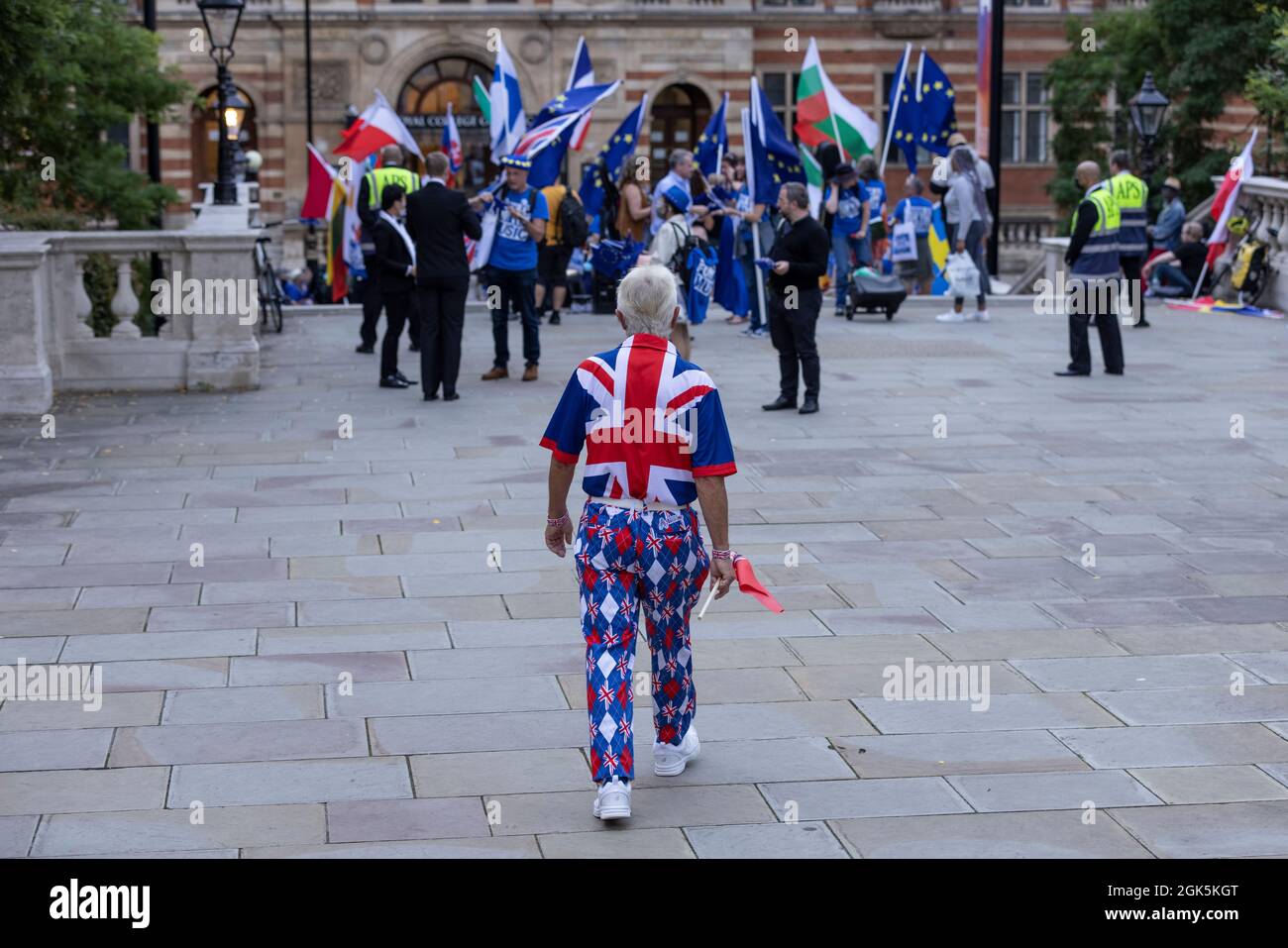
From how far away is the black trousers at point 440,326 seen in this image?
1434 cm

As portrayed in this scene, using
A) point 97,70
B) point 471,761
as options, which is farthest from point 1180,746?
point 97,70

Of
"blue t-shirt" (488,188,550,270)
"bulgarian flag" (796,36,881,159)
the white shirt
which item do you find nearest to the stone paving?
the white shirt

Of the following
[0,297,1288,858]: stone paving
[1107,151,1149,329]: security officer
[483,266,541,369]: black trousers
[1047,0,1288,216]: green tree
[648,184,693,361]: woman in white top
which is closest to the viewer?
[0,297,1288,858]: stone paving

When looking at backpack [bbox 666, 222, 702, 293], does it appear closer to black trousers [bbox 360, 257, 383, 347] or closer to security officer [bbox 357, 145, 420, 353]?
security officer [bbox 357, 145, 420, 353]

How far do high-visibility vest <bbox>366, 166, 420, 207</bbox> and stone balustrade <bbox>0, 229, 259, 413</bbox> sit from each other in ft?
6.19

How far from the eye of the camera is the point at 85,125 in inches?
782

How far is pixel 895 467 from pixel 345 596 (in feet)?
14.4

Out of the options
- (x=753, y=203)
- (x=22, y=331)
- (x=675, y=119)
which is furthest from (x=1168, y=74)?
(x=22, y=331)

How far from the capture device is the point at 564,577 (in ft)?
28.9

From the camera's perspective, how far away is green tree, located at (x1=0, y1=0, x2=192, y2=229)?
17.1 m

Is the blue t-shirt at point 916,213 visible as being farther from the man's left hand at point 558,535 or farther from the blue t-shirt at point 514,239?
the man's left hand at point 558,535

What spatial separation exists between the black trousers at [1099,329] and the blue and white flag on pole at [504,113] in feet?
21.3

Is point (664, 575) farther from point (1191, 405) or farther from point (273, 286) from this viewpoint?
point (273, 286)

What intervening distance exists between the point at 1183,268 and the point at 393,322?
1170 centimetres
